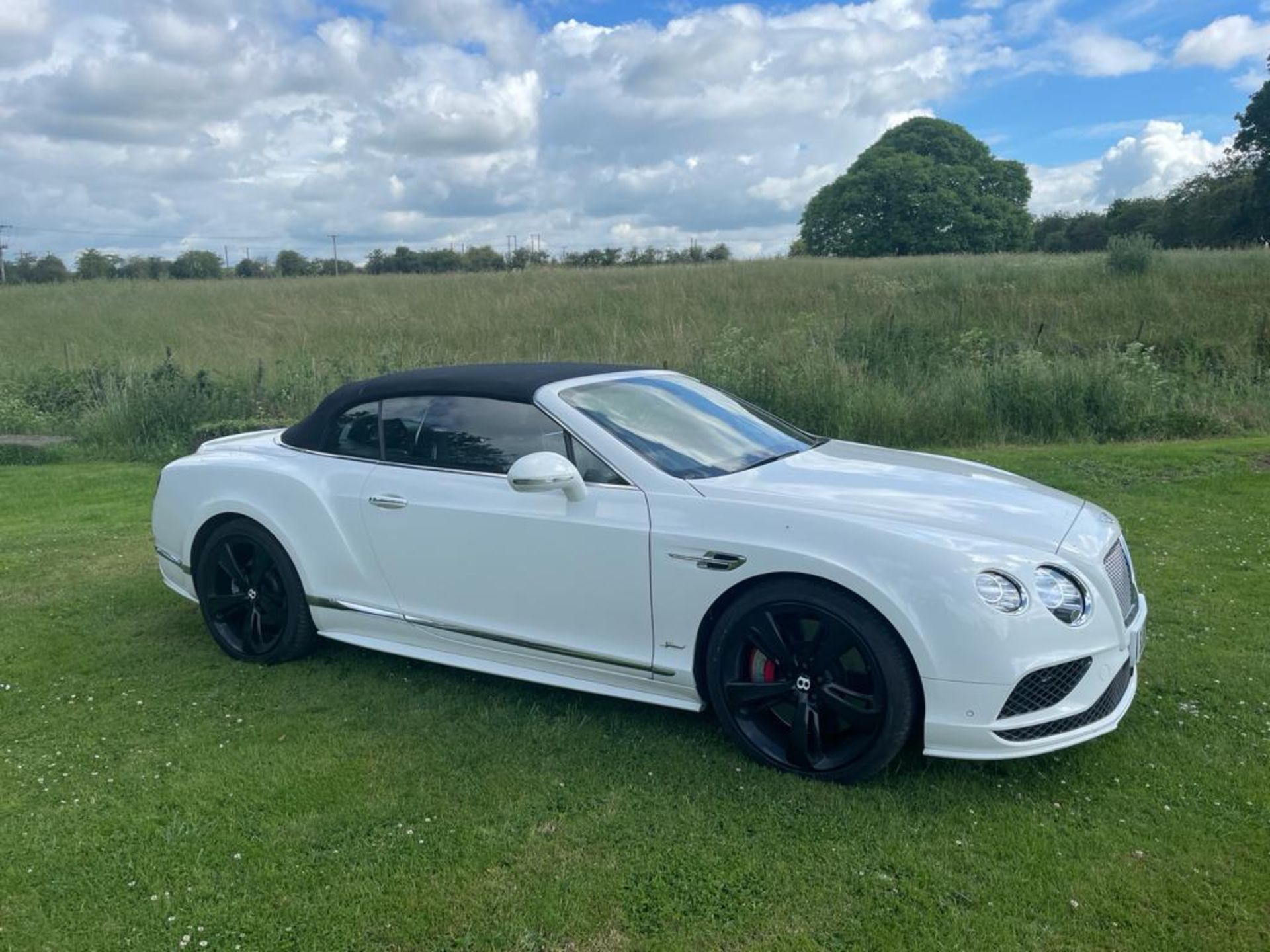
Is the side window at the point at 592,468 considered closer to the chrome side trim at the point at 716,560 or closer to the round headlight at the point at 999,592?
the chrome side trim at the point at 716,560

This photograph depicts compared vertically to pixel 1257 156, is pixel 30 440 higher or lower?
lower

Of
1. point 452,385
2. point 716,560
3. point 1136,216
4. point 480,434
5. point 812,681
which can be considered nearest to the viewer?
point 812,681

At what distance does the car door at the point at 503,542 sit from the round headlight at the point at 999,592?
1.18m

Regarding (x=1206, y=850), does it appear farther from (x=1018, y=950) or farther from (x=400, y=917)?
(x=400, y=917)

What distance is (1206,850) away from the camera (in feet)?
9.24

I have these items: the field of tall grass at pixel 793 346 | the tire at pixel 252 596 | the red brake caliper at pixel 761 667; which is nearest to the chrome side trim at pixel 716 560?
the red brake caliper at pixel 761 667

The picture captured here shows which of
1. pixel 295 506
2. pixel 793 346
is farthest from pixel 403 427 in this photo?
pixel 793 346

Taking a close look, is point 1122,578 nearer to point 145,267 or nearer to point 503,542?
point 503,542

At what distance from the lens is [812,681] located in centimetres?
323

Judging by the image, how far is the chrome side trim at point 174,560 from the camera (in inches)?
190

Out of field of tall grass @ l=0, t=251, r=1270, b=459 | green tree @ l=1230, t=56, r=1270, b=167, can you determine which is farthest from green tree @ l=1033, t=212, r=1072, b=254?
field of tall grass @ l=0, t=251, r=1270, b=459

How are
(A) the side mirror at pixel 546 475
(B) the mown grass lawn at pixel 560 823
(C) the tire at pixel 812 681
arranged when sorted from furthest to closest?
(A) the side mirror at pixel 546 475, (C) the tire at pixel 812 681, (B) the mown grass lawn at pixel 560 823

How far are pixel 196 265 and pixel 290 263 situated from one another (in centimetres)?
526

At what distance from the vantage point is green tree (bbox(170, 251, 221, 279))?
5253cm
